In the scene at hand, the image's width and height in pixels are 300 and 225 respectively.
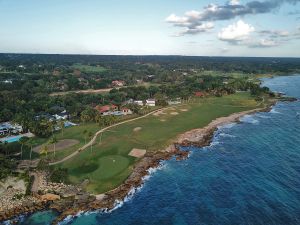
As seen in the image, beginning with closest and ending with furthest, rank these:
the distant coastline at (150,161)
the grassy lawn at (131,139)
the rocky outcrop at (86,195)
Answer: the rocky outcrop at (86,195), the distant coastline at (150,161), the grassy lawn at (131,139)

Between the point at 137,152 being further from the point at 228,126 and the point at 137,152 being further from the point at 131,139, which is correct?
the point at 228,126

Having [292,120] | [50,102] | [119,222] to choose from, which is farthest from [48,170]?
[292,120]

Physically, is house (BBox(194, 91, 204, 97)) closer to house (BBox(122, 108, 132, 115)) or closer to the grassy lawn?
the grassy lawn

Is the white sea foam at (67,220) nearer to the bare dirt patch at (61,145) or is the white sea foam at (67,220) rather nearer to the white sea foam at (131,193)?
the white sea foam at (131,193)

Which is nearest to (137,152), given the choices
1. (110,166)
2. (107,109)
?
(110,166)

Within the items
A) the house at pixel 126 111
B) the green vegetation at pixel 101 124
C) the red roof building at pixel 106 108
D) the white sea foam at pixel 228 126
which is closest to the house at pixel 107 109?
the red roof building at pixel 106 108

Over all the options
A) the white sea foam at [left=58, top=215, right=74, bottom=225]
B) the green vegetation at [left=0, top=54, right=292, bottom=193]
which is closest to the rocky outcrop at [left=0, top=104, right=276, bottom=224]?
the white sea foam at [left=58, top=215, right=74, bottom=225]

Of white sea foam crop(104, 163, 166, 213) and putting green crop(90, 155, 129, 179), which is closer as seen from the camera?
white sea foam crop(104, 163, 166, 213)
